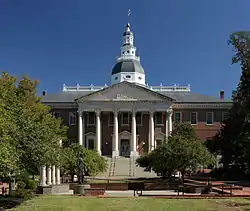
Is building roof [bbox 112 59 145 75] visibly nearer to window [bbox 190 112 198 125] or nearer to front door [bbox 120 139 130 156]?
window [bbox 190 112 198 125]

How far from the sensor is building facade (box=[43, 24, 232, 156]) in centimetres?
7475

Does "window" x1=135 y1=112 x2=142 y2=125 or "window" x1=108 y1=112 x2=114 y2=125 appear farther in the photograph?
"window" x1=108 y1=112 x2=114 y2=125

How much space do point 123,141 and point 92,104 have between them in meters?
7.91

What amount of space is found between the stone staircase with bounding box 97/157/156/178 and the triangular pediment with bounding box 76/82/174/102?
9.88 m

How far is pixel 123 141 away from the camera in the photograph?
77.1 metres

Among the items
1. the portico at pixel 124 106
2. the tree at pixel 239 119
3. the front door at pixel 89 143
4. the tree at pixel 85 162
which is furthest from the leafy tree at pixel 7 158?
the front door at pixel 89 143

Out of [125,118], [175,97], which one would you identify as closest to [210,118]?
[175,97]

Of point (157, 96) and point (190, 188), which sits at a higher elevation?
point (157, 96)

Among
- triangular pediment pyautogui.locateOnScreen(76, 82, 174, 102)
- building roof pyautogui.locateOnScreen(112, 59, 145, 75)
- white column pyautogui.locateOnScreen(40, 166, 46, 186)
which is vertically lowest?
white column pyautogui.locateOnScreen(40, 166, 46, 186)

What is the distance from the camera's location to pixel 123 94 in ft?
247

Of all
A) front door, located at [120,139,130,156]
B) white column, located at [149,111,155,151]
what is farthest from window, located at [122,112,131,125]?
white column, located at [149,111,155,151]

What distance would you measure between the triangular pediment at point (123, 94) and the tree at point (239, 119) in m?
22.3

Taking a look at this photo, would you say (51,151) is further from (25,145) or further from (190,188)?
(190,188)

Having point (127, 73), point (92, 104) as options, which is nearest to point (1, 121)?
point (92, 104)
